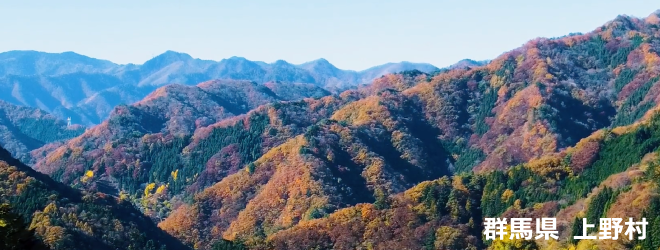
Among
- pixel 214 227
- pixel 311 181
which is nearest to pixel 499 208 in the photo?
pixel 311 181

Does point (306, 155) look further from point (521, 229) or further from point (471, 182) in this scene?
point (521, 229)

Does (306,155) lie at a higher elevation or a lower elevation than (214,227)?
higher

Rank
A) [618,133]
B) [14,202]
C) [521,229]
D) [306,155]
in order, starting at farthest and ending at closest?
[306,155] → [618,133] → [14,202] → [521,229]

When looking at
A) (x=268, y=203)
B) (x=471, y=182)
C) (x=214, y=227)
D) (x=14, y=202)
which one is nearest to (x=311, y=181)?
(x=268, y=203)

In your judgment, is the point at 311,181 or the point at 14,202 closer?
the point at 14,202

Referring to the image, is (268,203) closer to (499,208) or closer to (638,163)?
(499,208)

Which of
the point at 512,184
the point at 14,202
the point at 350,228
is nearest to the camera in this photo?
the point at 14,202
